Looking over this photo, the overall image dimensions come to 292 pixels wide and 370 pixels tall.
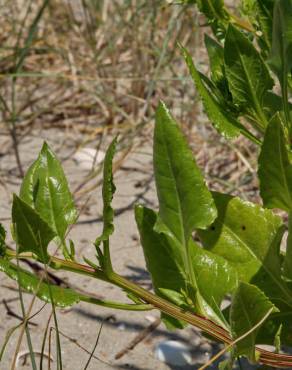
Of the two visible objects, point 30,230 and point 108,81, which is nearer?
point 30,230

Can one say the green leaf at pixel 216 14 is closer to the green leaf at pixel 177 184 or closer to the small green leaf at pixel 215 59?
the small green leaf at pixel 215 59

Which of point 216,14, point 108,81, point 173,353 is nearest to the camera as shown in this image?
point 216,14

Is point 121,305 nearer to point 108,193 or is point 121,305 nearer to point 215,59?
point 108,193

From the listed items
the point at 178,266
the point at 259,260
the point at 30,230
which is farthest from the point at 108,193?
the point at 259,260

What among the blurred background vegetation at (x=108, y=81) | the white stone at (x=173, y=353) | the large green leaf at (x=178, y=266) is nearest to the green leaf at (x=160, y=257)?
the large green leaf at (x=178, y=266)

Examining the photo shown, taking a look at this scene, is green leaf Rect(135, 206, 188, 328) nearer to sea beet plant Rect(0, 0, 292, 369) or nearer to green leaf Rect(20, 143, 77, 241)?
sea beet plant Rect(0, 0, 292, 369)

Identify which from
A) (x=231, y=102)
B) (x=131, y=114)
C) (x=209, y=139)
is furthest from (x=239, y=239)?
(x=131, y=114)

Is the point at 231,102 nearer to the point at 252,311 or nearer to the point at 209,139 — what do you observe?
the point at 252,311
